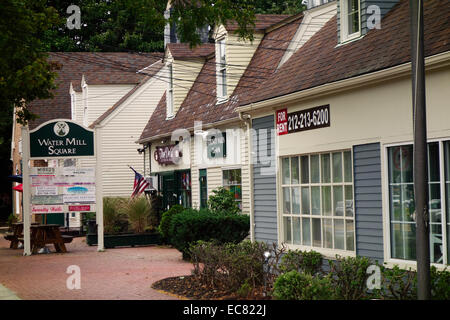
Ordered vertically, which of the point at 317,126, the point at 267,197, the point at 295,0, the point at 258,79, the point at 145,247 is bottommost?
the point at 145,247

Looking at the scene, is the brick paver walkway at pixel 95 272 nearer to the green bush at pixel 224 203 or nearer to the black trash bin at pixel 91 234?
the black trash bin at pixel 91 234

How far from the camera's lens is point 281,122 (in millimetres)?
14078

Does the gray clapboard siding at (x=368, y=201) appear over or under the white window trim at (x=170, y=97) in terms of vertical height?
under

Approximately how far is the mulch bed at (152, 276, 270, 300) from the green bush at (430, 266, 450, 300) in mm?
2668

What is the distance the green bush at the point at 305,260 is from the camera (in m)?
11.4

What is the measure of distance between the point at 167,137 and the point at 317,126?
524 inches

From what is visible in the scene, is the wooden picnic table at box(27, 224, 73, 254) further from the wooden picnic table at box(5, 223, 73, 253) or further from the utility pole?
the utility pole

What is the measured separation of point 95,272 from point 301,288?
7.61 m

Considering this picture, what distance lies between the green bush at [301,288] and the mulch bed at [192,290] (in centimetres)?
118

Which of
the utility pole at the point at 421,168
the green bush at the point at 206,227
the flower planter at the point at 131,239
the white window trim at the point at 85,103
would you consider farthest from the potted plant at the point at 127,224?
the utility pole at the point at 421,168

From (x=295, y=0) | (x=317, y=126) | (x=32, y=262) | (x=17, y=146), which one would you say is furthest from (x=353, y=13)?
(x=17, y=146)

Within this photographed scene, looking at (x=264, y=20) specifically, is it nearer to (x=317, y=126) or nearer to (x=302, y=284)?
(x=317, y=126)

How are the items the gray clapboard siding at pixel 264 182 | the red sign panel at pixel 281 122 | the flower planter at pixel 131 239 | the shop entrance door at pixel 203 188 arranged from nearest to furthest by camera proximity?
the red sign panel at pixel 281 122 < the gray clapboard siding at pixel 264 182 < the shop entrance door at pixel 203 188 < the flower planter at pixel 131 239
